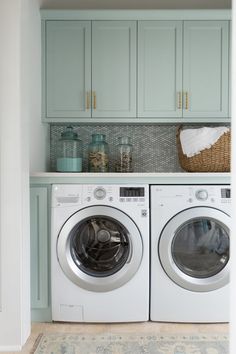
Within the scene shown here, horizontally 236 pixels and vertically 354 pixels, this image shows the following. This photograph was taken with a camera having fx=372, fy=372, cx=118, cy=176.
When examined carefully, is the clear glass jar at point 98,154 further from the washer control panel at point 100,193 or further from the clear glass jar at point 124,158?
the washer control panel at point 100,193

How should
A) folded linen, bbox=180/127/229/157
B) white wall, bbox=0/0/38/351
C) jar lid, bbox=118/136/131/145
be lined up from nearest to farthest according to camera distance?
white wall, bbox=0/0/38/351
folded linen, bbox=180/127/229/157
jar lid, bbox=118/136/131/145

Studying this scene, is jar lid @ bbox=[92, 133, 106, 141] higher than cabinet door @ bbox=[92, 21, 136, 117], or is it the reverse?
cabinet door @ bbox=[92, 21, 136, 117]

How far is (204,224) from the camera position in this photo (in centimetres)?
252

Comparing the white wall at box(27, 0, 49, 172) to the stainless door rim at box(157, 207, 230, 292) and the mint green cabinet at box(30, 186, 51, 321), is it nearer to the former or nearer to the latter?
the mint green cabinet at box(30, 186, 51, 321)

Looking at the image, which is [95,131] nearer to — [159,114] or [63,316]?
[159,114]

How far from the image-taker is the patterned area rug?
2148 millimetres

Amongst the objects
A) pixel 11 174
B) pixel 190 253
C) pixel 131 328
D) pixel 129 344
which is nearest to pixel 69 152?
pixel 11 174

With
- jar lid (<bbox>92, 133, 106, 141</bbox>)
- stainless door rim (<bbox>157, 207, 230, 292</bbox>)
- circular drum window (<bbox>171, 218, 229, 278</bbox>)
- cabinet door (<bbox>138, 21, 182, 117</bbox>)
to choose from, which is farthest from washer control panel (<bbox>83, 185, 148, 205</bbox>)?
cabinet door (<bbox>138, 21, 182, 117</bbox>)

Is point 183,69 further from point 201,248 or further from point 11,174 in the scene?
point 11,174

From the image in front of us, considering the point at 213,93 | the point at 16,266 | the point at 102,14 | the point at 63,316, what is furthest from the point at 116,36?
the point at 63,316

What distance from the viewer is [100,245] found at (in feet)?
8.29

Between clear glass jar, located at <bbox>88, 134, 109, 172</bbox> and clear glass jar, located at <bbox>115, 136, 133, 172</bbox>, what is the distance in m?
0.10

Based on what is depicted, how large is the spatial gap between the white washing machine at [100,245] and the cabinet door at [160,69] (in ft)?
2.65

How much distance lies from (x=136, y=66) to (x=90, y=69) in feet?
1.21
